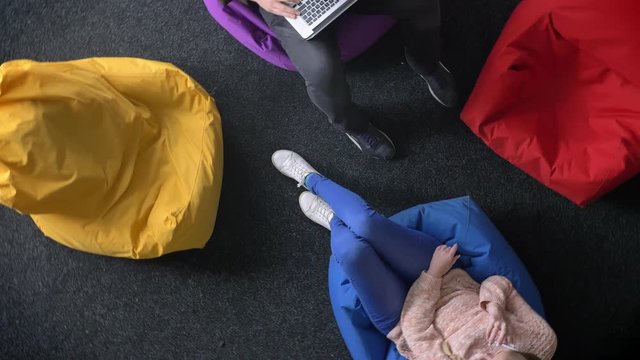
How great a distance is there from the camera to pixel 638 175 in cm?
177

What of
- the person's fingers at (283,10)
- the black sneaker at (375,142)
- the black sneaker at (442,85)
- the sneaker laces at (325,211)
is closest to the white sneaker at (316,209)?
the sneaker laces at (325,211)

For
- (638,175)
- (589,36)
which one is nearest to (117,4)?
(589,36)

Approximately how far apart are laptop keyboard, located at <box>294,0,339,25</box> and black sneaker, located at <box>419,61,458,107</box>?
535 millimetres

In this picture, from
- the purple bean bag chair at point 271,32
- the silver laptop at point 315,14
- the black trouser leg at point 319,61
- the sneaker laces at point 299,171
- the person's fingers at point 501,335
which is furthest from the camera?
the sneaker laces at point 299,171

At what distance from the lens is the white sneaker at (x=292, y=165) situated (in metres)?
1.85

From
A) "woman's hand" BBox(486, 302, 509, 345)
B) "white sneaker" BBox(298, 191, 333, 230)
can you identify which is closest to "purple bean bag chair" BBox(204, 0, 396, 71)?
"white sneaker" BBox(298, 191, 333, 230)

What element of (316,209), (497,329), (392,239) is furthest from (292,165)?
(497,329)

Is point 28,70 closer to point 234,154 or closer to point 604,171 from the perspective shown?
point 234,154

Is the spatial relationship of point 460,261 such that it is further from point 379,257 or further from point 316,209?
point 316,209

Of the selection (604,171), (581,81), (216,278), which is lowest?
(216,278)

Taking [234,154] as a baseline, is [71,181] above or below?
above

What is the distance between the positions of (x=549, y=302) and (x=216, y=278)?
108 cm

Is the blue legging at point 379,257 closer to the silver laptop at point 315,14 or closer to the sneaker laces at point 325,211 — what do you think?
the sneaker laces at point 325,211

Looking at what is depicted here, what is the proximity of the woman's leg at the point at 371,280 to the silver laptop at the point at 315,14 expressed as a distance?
0.56 meters
